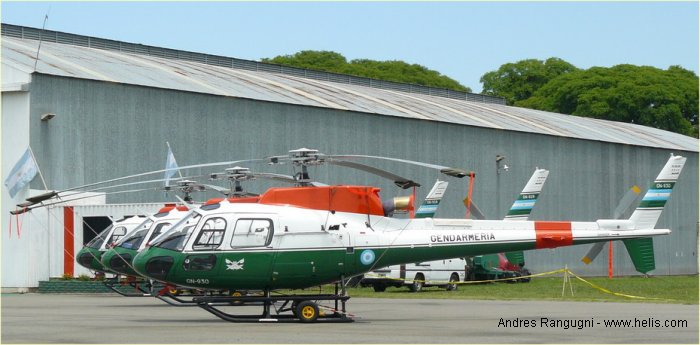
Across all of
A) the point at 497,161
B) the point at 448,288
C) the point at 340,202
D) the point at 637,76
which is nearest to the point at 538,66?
the point at 637,76

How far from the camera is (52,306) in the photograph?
27891mm

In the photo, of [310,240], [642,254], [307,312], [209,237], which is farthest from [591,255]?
[209,237]

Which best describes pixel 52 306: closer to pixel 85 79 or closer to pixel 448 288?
pixel 85 79

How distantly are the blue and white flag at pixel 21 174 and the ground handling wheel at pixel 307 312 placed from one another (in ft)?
58.4

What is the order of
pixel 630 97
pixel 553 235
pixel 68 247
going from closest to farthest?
pixel 553 235
pixel 68 247
pixel 630 97

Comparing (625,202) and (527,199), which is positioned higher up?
(625,202)

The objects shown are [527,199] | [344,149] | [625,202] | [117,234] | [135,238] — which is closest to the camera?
[135,238]

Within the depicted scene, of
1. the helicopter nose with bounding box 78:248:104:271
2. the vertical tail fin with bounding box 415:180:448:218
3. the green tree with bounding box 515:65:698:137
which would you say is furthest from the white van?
the green tree with bounding box 515:65:698:137

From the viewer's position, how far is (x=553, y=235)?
2227cm

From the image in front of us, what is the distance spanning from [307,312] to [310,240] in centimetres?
136

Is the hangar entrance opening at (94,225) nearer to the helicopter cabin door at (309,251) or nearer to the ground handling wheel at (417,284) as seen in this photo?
the ground handling wheel at (417,284)

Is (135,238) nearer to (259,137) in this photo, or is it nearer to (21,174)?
(21,174)

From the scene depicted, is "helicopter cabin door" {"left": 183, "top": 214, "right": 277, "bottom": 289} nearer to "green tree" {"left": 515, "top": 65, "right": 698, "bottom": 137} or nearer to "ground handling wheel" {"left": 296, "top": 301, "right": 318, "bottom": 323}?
"ground handling wheel" {"left": 296, "top": 301, "right": 318, "bottom": 323}

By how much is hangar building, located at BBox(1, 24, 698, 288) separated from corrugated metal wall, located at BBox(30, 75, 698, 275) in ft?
0.17
